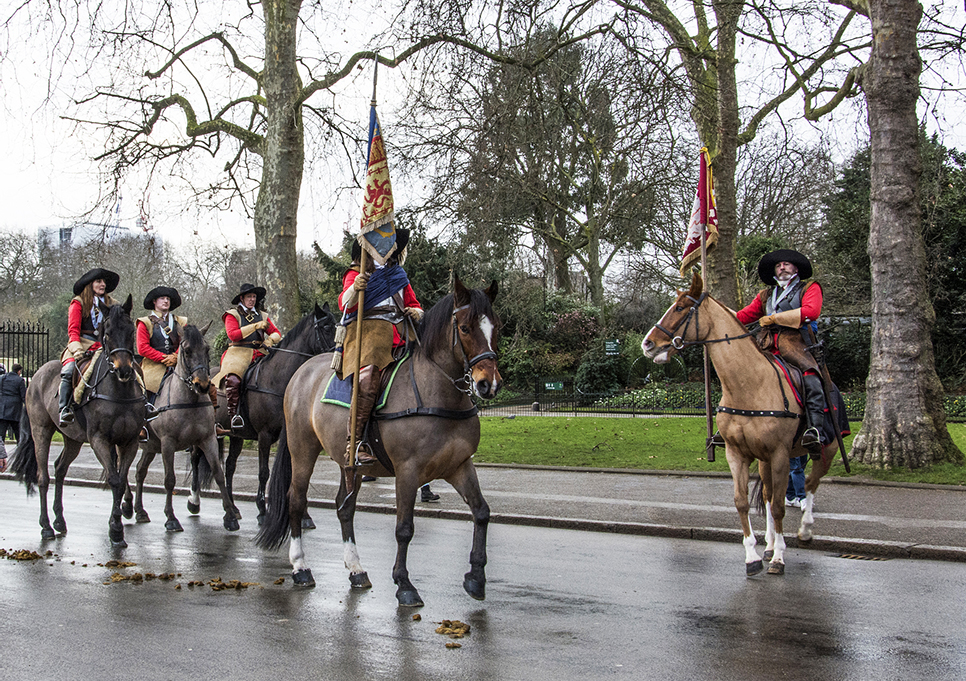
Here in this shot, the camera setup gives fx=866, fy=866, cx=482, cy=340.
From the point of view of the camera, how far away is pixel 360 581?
23.6 ft

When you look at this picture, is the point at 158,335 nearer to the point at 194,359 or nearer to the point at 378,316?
the point at 194,359

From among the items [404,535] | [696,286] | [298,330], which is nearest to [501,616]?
[404,535]

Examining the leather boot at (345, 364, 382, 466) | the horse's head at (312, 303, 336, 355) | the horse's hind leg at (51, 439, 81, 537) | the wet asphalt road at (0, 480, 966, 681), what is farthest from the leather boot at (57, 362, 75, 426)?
the leather boot at (345, 364, 382, 466)

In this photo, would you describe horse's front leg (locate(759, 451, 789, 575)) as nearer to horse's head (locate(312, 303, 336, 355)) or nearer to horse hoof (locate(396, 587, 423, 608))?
horse hoof (locate(396, 587, 423, 608))

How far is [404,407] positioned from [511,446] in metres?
11.1

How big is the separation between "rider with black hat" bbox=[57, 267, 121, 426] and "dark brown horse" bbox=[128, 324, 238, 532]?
99cm

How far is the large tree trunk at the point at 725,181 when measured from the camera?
15203 mm

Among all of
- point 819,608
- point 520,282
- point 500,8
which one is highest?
point 500,8

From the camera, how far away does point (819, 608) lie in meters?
6.45

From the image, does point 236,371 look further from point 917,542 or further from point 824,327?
point 824,327

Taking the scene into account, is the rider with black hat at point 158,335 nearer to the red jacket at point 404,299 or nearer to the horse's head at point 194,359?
the horse's head at point 194,359

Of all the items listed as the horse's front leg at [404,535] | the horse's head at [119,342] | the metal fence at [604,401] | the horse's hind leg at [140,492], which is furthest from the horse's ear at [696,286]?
the metal fence at [604,401]

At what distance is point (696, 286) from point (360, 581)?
396cm

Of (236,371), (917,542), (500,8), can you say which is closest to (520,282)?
(500,8)
